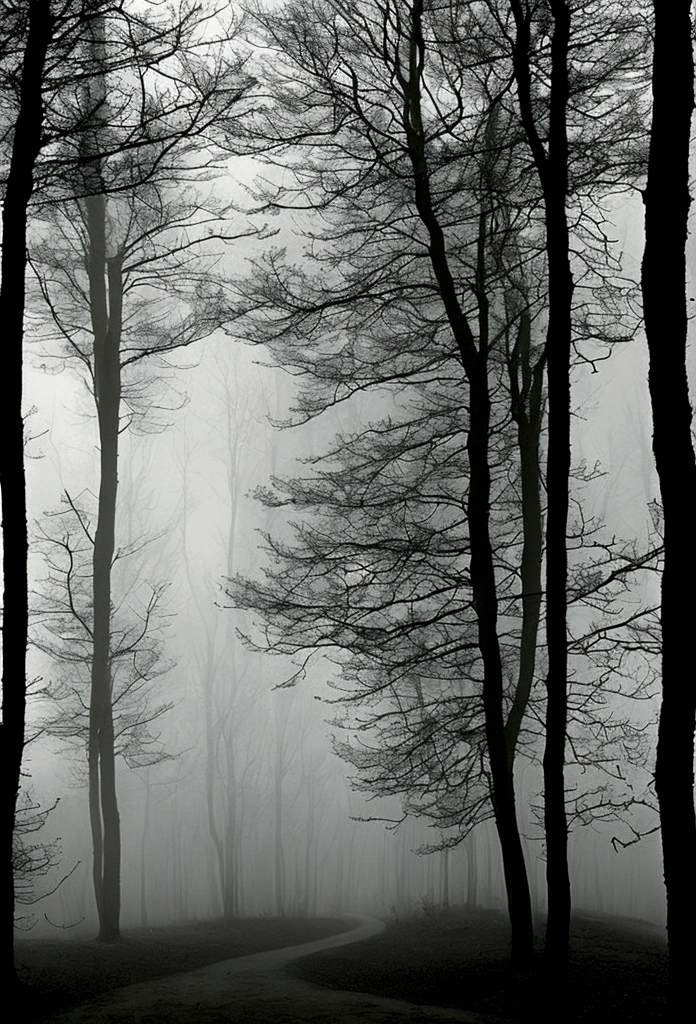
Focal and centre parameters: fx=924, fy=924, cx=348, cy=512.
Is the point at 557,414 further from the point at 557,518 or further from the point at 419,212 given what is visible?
the point at 419,212

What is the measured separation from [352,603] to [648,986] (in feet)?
13.6

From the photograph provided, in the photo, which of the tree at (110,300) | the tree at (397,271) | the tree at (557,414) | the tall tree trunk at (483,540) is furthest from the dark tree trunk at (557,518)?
the tree at (110,300)

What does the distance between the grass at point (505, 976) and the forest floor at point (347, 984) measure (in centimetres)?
1

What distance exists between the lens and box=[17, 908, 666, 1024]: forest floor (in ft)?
20.3

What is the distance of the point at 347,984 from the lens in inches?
333

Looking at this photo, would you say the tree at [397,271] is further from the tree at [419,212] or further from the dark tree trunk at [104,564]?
the dark tree trunk at [104,564]

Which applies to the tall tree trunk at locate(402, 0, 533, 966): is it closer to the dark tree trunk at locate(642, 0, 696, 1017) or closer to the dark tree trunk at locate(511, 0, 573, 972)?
the dark tree trunk at locate(511, 0, 573, 972)

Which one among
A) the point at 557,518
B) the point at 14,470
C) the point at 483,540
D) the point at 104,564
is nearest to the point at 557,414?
the point at 557,518

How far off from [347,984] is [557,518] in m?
4.78

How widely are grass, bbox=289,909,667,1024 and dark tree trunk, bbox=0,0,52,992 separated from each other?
137 inches

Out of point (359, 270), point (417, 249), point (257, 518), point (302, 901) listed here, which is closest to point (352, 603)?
point (359, 270)

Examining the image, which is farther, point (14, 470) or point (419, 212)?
point (419, 212)

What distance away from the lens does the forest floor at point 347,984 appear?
244 inches

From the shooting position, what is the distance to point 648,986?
723 centimetres
